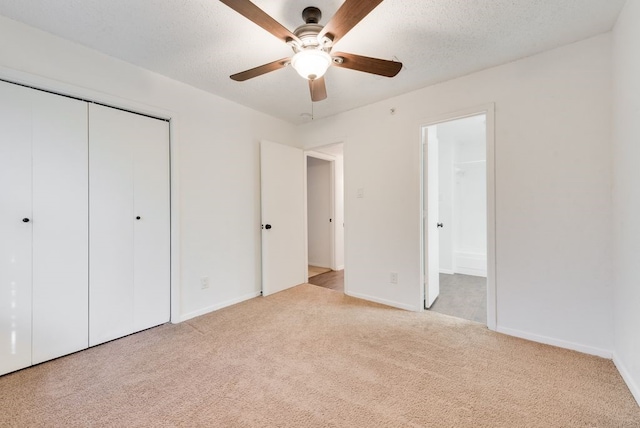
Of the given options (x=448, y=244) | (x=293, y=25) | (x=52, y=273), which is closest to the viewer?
(x=293, y=25)

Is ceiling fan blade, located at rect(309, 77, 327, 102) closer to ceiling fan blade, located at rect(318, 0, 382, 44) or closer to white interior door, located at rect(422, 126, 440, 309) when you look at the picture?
ceiling fan blade, located at rect(318, 0, 382, 44)

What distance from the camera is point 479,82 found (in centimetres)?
246

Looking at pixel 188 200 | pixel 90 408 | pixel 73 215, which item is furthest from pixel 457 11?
pixel 90 408

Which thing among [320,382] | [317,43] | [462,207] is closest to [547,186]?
[317,43]

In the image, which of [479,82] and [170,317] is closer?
[479,82]

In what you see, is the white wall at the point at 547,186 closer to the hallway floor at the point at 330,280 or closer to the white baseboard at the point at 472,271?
the hallway floor at the point at 330,280

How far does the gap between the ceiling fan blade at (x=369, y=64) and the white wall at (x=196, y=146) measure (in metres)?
1.76

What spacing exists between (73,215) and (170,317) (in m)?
1.24

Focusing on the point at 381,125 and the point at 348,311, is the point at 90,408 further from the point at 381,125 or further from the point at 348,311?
the point at 381,125

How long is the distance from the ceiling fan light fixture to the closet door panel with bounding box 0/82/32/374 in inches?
77.1

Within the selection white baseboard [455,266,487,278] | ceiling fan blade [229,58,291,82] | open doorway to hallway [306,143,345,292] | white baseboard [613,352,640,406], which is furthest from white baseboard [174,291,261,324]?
white baseboard [455,266,487,278]

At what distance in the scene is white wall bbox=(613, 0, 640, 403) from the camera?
1.54 metres

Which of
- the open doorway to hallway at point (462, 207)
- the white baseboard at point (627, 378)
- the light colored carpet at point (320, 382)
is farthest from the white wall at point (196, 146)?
the white baseboard at point (627, 378)

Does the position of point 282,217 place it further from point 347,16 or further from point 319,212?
point 347,16
